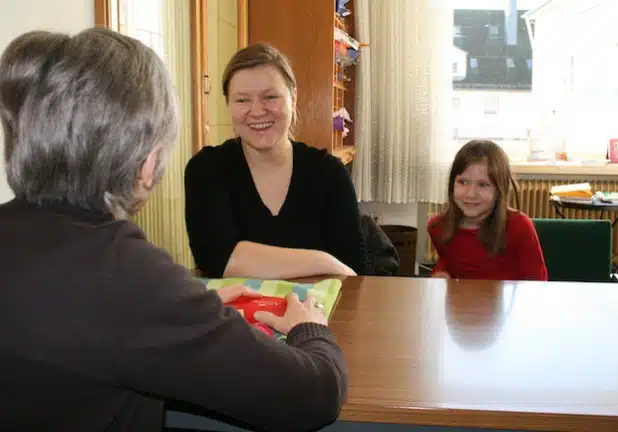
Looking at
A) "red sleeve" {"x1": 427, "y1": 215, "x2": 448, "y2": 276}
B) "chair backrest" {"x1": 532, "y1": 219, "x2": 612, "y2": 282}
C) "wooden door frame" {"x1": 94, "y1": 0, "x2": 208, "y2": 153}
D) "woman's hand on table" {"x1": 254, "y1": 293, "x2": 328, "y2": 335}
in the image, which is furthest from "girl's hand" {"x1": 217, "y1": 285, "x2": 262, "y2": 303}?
"wooden door frame" {"x1": 94, "y1": 0, "x2": 208, "y2": 153}

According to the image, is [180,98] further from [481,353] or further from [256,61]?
[481,353]

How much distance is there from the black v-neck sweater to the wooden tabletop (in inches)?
14.2

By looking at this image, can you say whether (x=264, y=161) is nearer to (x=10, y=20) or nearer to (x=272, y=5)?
(x=10, y=20)

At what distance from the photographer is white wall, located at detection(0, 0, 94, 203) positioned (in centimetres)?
142

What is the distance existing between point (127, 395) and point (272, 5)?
9.86 ft

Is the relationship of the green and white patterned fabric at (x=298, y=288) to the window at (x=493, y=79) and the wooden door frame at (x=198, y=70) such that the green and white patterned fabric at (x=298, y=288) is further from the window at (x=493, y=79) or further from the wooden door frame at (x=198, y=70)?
the window at (x=493, y=79)

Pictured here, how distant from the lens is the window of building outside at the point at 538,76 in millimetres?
4555

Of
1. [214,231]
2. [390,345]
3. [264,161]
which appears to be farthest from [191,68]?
[390,345]

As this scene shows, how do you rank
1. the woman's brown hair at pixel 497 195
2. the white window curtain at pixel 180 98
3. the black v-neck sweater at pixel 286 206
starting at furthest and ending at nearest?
the white window curtain at pixel 180 98
the woman's brown hair at pixel 497 195
the black v-neck sweater at pixel 286 206

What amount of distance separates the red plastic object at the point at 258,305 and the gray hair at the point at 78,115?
1.43 feet

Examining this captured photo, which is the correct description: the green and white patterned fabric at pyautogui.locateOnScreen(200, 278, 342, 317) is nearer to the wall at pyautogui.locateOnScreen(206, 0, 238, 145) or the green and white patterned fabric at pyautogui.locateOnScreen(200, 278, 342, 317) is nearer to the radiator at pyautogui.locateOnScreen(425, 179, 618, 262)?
the wall at pyautogui.locateOnScreen(206, 0, 238, 145)

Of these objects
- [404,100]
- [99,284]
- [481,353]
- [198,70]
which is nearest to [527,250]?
[481,353]

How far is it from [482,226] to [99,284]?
168 cm

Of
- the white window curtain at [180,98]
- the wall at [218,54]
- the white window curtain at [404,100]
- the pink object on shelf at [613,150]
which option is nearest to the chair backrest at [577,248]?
the white window curtain at [180,98]
